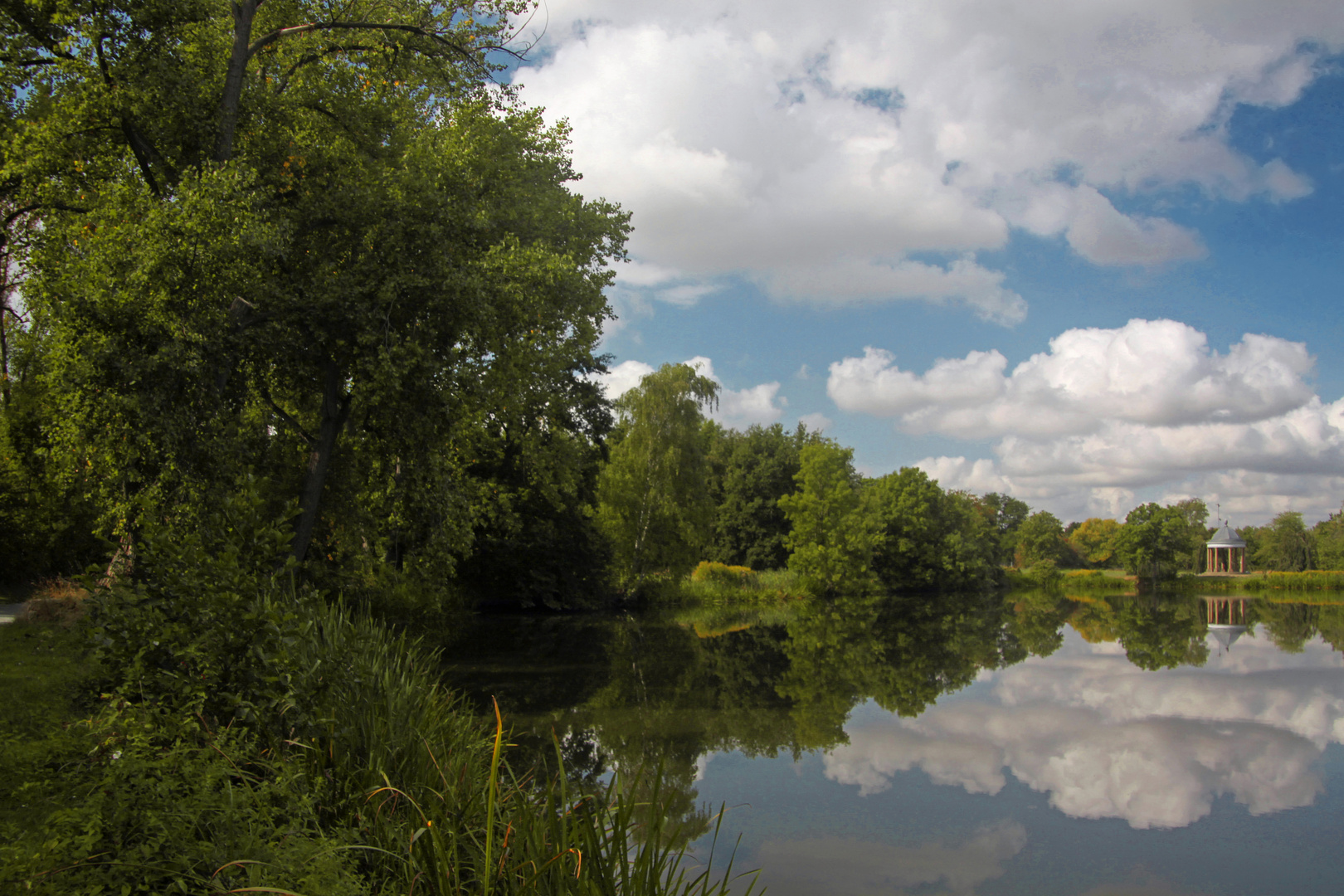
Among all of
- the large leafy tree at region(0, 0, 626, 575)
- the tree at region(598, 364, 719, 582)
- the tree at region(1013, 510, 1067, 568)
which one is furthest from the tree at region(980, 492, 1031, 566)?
the large leafy tree at region(0, 0, 626, 575)

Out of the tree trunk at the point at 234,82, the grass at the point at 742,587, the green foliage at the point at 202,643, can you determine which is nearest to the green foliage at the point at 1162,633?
the grass at the point at 742,587

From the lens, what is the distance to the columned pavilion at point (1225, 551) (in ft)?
216

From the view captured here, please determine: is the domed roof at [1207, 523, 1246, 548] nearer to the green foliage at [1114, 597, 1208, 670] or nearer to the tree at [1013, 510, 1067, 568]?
the tree at [1013, 510, 1067, 568]

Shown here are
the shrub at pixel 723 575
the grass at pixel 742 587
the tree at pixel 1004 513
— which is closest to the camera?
the grass at pixel 742 587

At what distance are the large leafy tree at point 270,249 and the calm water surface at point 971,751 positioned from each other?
4507 millimetres

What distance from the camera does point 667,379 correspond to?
36.1m

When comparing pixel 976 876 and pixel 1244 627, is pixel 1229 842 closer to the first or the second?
pixel 976 876

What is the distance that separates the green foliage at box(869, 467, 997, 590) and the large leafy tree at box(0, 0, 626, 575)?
35662mm

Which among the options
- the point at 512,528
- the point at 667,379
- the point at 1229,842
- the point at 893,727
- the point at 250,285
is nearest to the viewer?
the point at 1229,842

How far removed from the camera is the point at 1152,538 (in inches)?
2339

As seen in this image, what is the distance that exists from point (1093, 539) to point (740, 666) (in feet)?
362

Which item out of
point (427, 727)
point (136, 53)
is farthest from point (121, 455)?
point (427, 727)

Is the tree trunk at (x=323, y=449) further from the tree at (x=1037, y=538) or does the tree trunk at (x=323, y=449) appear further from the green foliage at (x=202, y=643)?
the tree at (x=1037, y=538)

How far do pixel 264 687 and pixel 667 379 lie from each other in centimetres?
3183
